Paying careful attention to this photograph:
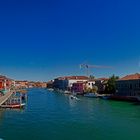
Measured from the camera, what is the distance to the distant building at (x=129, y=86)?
73.0m

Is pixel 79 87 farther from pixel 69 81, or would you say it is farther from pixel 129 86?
pixel 129 86

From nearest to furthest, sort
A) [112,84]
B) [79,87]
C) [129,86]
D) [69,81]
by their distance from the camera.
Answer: [129,86], [112,84], [79,87], [69,81]

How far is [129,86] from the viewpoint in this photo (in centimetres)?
7606

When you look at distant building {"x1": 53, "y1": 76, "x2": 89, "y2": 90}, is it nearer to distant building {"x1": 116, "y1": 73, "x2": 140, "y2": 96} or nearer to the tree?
the tree

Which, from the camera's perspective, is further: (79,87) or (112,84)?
(79,87)

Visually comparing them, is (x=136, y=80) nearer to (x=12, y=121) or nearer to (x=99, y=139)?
(x=12, y=121)

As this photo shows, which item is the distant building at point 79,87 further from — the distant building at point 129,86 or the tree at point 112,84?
the distant building at point 129,86

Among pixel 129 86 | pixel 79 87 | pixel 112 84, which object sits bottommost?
pixel 129 86

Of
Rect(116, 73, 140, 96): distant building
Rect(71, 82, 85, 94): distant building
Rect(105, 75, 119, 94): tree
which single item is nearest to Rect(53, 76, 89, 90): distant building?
Rect(71, 82, 85, 94): distant building

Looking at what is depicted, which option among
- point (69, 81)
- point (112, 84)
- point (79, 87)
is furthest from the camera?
point (69, 81)

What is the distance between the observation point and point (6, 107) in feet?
159

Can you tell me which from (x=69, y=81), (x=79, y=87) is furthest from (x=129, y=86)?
(x=69, y=81)

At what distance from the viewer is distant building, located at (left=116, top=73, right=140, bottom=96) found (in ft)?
240

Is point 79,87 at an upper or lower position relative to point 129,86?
upper
